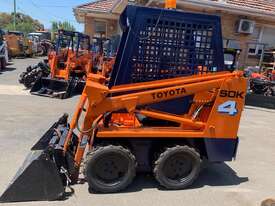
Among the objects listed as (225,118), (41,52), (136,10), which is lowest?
(41,52)

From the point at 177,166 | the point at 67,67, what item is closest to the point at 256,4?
the point at 67,67

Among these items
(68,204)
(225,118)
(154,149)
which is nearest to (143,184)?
(154,149)

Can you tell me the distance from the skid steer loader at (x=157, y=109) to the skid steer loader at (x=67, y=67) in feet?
22.3

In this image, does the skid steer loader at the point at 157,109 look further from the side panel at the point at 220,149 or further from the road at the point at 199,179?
the road at the point at 199,179

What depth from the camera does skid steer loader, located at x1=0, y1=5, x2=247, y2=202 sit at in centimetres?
417

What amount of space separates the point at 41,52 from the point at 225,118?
31.8m

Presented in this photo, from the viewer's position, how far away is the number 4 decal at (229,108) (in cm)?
445

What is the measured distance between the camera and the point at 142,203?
407cm

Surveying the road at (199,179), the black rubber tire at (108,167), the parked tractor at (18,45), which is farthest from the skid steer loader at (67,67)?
the parked tractor at (18,45)

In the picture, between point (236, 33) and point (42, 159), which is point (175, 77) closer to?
point (42, 159)

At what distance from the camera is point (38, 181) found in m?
3.86

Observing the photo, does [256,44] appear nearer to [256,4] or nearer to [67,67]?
[256,4]

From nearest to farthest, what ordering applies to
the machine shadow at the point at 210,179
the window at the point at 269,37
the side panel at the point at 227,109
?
the side panel at the point at 227,109
the machine shadow at the point at 210,179
the window at the point at 269,37

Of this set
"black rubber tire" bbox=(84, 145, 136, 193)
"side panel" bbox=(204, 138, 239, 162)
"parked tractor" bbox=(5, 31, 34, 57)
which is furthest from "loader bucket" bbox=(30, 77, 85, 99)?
"parked tractor" bbox=(5, 31, 34, 57)
